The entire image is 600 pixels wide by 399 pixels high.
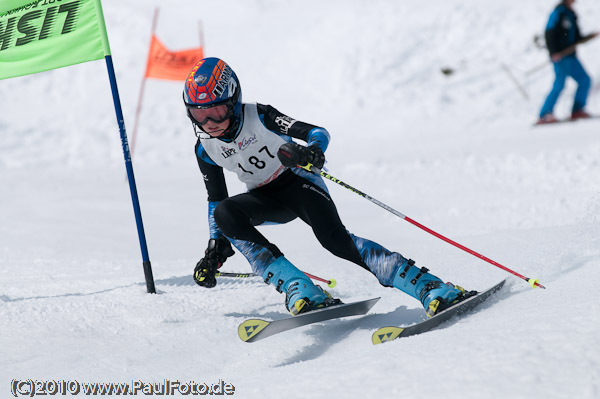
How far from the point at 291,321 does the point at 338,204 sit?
585cm

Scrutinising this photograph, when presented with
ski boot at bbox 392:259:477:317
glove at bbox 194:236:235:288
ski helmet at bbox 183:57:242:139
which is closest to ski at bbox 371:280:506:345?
ski boot at bbox 392:259:477:317

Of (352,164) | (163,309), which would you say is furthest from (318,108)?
(163,309)

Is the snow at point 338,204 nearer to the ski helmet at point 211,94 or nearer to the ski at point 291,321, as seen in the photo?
the ski at point 291,321

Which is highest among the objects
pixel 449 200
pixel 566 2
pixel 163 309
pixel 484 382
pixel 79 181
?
pixel 566 2

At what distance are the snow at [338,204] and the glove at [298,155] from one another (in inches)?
40.1

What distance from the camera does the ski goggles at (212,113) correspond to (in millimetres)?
Result: 3672

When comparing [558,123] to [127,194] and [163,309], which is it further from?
[163,309]

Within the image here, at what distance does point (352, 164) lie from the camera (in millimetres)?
10797

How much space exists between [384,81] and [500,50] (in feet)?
9.64

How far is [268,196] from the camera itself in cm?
407

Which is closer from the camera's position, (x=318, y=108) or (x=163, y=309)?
(x=163, y=309)

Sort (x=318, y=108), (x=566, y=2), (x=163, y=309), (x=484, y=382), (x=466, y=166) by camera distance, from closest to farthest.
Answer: (x=484, y=382), (x=163, y=309), (x=466, y=166), (x=566, y=2), (x=318, y=108)

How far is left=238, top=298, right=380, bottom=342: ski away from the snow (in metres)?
0.14

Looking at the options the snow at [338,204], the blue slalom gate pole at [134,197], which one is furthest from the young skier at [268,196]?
the blue slalom gate pole at [134,197]
